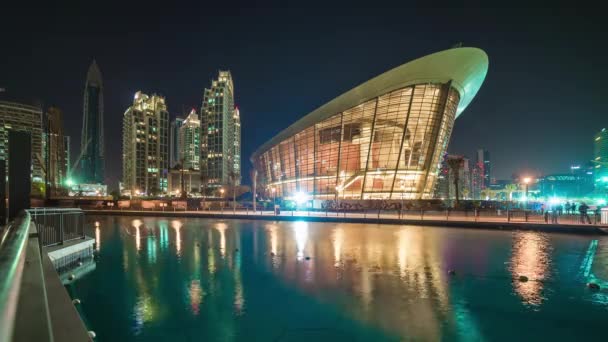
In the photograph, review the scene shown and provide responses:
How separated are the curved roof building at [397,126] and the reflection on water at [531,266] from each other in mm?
41417

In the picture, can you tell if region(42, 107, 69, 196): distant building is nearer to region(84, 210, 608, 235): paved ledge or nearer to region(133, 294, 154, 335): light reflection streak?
region(84, 210, 608, 235): paved ledge

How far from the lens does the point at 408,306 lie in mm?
9141

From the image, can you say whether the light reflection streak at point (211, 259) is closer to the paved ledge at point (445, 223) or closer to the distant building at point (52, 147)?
the paved ledge at point (445, 223)

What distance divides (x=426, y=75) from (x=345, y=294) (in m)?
56.9

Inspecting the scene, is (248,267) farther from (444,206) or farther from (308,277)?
(444,206)

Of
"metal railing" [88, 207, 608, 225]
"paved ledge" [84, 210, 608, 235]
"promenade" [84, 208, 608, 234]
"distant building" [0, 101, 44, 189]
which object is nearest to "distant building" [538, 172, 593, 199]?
"metal railing" [88, 207, 608, 225]

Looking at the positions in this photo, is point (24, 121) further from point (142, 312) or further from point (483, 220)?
point (142, 312)

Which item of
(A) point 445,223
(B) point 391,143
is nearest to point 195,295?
(A) point 445,223

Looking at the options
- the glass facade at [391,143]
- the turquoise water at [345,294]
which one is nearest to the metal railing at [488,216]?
the turquoise water at [345,294]

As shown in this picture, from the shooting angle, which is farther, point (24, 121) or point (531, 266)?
point (24, 121)

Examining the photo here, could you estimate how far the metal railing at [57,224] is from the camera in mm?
13080

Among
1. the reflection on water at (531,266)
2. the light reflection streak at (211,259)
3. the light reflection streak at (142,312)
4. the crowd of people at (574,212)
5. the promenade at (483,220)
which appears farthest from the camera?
the crowd of people at (574,212)

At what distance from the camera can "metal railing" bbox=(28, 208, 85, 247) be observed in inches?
515

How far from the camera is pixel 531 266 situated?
13938 mm
